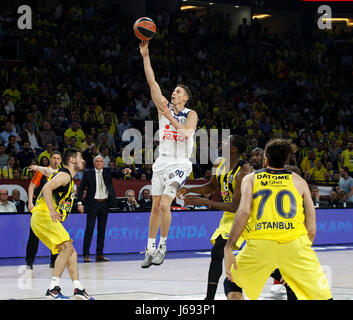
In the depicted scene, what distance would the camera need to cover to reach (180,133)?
7.91 m

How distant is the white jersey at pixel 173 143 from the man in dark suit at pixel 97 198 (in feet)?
19.9

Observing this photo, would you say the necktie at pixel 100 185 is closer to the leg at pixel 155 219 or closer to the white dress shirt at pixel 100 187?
the white dress shirt at pixel 100 187

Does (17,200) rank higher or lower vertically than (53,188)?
lower

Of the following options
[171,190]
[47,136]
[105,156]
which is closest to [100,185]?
[105,156]

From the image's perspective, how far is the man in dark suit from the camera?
46.7 ft

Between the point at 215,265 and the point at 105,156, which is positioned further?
the point at 105,156

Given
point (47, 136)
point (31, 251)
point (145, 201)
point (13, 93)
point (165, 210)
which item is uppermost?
point (13, 93)

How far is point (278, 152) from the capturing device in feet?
20.0

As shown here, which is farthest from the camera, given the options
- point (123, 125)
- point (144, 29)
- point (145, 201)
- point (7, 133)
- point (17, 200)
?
point (123, 125)

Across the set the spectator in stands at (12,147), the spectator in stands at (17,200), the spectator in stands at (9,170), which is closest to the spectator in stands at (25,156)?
Result: the spectator in stands at (12,147)

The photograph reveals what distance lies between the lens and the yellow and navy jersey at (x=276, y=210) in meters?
→ 5.96

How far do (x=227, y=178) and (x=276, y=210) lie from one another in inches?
91.1

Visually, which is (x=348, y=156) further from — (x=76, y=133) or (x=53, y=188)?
(x=53, y=188)

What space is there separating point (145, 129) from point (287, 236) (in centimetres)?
1420
